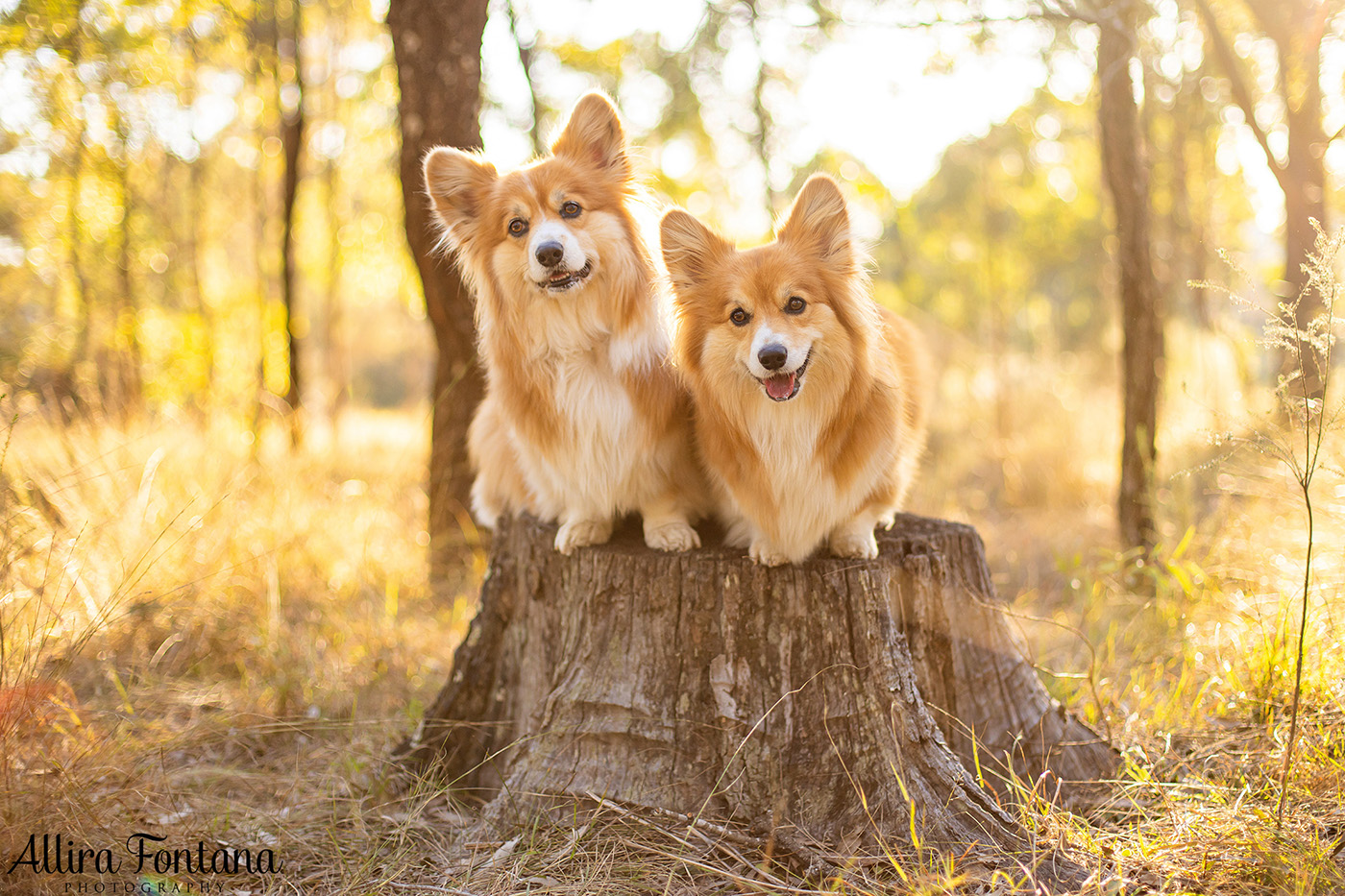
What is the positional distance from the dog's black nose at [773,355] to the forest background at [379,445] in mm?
698

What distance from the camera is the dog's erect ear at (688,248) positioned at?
2678mm

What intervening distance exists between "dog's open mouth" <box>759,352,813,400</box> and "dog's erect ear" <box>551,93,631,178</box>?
114cm

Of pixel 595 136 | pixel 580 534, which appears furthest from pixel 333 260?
pixel 580 534

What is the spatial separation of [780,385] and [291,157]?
657cm

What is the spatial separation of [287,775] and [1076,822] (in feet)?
8.32

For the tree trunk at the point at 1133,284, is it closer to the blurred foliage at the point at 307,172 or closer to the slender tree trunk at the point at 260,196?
the blurred foliage at the point at 307,172

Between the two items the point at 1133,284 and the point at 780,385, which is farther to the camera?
the point at 1133,284

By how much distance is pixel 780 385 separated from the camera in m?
2.51

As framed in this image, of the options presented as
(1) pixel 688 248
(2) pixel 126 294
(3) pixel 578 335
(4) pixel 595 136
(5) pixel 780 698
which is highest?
(2) pixel 126 294

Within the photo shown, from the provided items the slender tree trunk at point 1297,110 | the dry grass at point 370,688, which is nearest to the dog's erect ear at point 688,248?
the dry grass at point 370,688

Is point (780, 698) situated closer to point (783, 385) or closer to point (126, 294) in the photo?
point (783, 385)

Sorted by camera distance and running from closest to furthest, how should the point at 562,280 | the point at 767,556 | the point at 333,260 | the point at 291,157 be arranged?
the point at 767,556
the point at 562,280
the point at 291,157
the point at 333,260

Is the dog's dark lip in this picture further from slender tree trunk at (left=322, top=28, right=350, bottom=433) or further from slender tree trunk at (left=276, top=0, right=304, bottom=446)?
slender tree trunk at (left=322, top=28, right=350, bottom=433)

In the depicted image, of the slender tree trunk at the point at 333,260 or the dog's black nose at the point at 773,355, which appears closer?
the dog's black nose at the point at 773,355
